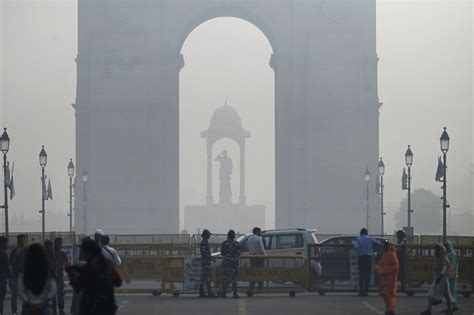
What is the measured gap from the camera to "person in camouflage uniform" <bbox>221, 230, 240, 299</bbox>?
88.6ft

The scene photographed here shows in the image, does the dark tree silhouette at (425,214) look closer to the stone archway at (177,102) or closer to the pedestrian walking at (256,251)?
the stone archway at (177,102)

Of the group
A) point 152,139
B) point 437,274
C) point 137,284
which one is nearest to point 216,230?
point 152,139

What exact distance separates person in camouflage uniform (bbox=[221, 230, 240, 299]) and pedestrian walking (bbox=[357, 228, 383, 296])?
7.78 feet

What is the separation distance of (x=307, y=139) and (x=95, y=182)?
10.1 meters

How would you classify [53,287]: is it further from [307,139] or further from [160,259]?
[307,139]

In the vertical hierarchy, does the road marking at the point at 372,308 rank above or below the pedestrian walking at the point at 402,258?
below

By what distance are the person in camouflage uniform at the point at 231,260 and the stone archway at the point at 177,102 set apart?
129 ft

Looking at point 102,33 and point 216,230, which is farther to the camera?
point 216,230

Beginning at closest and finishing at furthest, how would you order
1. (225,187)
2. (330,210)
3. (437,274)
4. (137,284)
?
(437,274) < (137,284) < (330,210) < (225,187)

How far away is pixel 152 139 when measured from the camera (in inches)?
2653

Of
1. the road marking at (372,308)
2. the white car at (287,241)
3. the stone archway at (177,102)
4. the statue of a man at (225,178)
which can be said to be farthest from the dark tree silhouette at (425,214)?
the road marking at (372,308)

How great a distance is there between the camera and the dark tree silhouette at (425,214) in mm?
106188

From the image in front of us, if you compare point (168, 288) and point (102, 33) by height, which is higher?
point (102, 33)

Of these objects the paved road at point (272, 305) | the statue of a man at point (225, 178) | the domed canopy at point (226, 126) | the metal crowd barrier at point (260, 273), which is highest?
the domed canopy at point (226, 126)
